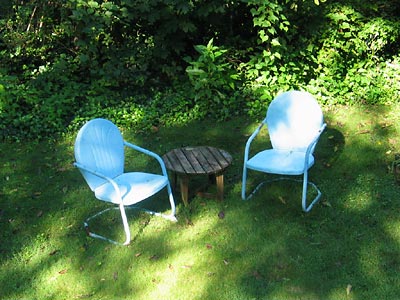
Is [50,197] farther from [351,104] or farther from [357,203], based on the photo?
[351,104]

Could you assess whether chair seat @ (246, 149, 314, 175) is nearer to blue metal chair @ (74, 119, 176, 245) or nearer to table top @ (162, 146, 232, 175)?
table top @ (162, 146, 232, 175)

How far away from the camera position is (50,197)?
5.16m

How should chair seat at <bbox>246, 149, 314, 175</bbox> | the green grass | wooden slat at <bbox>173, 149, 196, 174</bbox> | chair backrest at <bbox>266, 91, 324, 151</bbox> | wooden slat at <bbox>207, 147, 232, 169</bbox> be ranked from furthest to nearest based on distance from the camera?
chair backrest at <bbox>266, 91, 324, 151</bbox>, wooden slat at <bbox>207, 147, 232, 169</bbox>, wooden slat at <bbox>173, 149, 196, 174</bbox>, chair seat at <bbox>246, 149, 314, 175</bbox>, the green grass

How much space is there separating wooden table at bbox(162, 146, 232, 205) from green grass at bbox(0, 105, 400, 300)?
240 millimetres

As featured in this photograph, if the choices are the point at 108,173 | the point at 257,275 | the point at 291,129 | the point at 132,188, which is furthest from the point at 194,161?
the point at 257,275

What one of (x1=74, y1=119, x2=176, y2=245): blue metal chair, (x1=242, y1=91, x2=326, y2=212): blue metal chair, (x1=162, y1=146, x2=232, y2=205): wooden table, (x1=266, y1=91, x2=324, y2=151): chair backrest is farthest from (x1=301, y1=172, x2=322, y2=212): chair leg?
(x1=74, y1=119, x2=176, y2=245): blue metal chair

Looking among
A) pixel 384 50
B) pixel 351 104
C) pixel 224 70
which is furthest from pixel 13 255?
pixel 384 50

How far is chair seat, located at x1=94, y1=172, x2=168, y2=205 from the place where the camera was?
13.7ft

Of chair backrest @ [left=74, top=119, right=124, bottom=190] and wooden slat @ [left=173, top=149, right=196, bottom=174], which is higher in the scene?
chair backrest @ [left=74, top=119, right=124, bottom=190]

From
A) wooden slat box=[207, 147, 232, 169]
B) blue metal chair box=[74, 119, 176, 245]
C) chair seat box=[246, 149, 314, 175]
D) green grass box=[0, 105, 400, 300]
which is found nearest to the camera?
green grass box=[0, 105, 400, 300]

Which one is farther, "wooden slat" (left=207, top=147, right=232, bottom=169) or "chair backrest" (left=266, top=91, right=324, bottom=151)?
"chair backrest" (left=266, top=91, right=324, bottom=151)

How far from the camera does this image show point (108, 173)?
14.7ft

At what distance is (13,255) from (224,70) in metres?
3.76

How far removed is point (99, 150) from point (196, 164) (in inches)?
36.1
